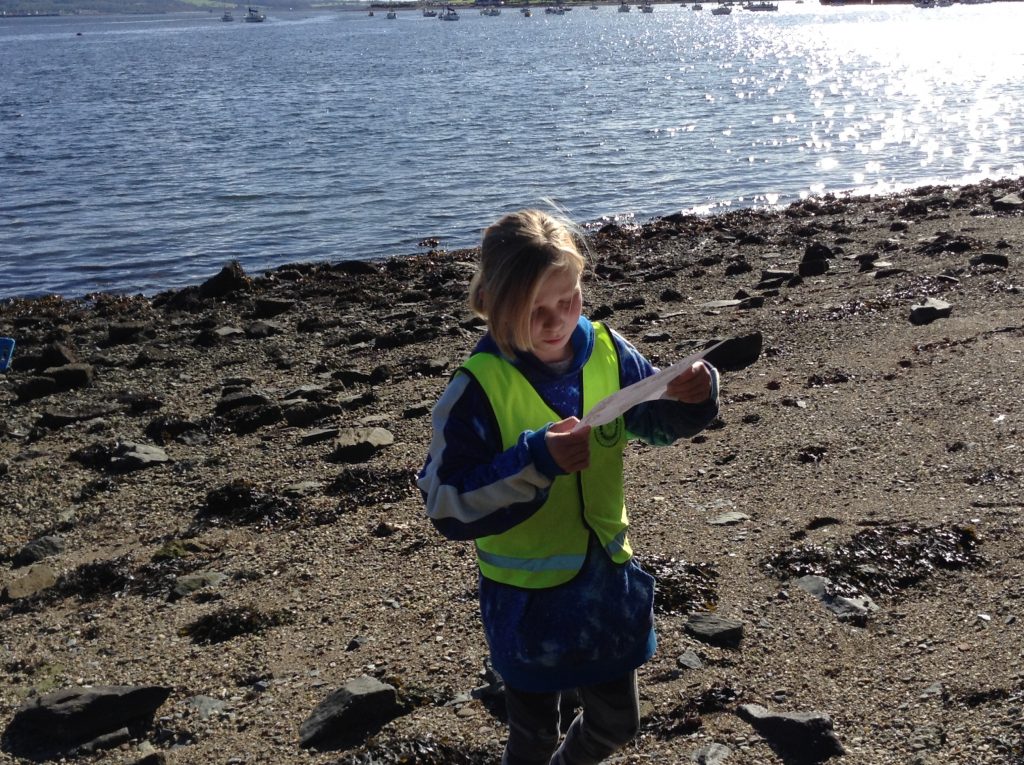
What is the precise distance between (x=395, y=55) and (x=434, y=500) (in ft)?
327

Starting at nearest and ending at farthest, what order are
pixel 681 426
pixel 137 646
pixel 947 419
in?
1. pixel 681 426
2. pixel 137 646
3. pixel 947 419

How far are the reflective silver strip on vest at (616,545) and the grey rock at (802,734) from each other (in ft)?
5.05

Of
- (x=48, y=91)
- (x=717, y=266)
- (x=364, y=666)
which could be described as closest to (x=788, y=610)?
(x=364, y=666)

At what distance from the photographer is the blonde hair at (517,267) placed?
327 cm

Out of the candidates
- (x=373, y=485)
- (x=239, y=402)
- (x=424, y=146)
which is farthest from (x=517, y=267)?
(x=424, y=146)

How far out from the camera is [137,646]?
20.5ft

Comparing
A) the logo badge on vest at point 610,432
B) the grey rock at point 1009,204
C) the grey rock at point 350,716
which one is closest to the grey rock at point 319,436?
the grey rock at point 350,716

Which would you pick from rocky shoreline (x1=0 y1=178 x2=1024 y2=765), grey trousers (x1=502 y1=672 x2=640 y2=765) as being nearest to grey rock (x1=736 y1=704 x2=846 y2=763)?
rocky shoreline (x1=0 y1=178 x2=1024 y2=765)

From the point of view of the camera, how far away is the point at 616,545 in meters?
3.48

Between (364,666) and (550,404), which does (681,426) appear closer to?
(550,404)

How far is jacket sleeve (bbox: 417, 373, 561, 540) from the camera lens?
123 inches

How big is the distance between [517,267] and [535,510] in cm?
67

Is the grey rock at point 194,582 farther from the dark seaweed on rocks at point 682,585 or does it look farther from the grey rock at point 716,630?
the grey rock at point 716,630

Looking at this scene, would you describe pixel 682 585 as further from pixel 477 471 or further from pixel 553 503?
pixel 477 471
